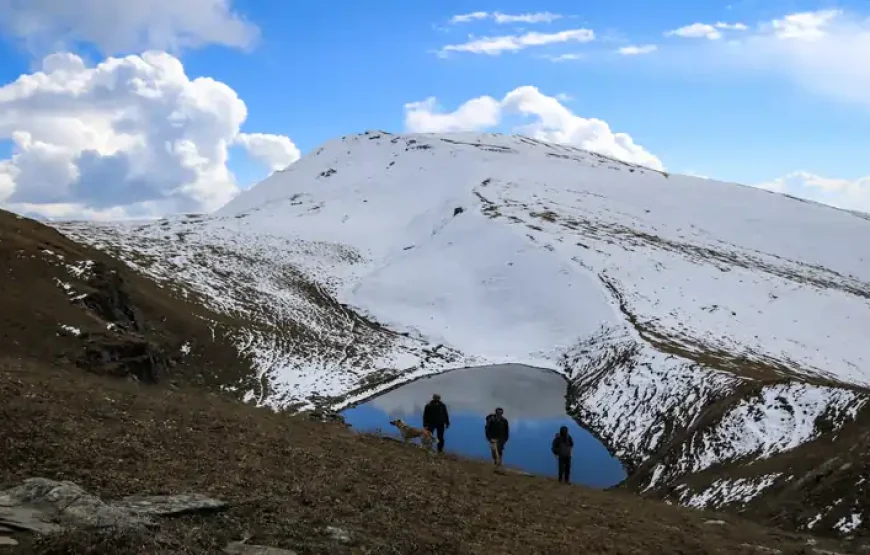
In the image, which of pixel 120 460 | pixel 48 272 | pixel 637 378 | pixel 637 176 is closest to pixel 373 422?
pixel 637 378

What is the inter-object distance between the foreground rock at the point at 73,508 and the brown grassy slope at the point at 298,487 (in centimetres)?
36

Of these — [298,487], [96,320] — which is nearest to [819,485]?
[298,487]

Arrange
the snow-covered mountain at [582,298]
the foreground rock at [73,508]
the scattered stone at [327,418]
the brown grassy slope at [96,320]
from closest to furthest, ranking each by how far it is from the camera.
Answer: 1. the foreground rock at [73,508]
2. the scattered stone at [327,418]
3. the brown grassy slope at [96,320]
4. the snow-covered mountain at [582,298]

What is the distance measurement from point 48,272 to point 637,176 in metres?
124

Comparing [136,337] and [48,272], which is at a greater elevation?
[48,272]

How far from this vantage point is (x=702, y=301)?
6103 cm

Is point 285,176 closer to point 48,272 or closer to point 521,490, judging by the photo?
point 48,272

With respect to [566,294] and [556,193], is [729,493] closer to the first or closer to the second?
[566,294]

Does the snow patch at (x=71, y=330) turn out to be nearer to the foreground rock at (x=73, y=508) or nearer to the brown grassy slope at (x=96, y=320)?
the brown grassy slope at (x=96, y=320)

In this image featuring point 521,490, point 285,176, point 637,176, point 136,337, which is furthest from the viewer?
point 285,176

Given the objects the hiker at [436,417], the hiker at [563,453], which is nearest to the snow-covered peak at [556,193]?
the hiker at [563,453]

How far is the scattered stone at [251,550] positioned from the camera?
8414 millimetres

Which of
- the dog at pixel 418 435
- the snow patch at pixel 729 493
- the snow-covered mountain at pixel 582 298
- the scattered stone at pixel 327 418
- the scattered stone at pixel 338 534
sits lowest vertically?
the snow patch at pixel 729 493

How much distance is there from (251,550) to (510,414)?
111ft
